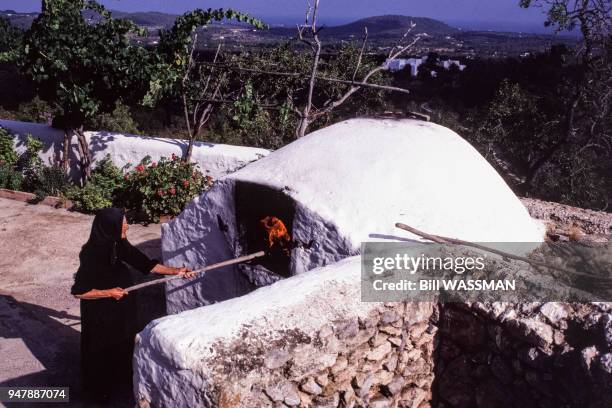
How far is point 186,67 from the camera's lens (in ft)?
32.8

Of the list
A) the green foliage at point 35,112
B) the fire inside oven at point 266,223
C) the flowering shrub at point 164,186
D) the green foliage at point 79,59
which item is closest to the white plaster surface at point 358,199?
the fire inside oven at point 266,223

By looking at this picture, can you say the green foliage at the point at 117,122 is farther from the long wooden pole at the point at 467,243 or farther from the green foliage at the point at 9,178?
the long wooden pole at the point at 467,243

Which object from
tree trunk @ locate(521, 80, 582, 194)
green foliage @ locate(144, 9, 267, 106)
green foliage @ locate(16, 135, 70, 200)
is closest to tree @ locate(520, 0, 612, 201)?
tree trunk @ locate(521, 80, 582, 194)

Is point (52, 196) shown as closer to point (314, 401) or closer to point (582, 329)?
point (314, 401)

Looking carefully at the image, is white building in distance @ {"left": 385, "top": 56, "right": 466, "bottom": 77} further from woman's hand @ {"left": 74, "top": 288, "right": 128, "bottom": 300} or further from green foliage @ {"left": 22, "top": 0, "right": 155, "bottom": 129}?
woman's hand @ {"left": 74, "top": 288, "right": 128, "bottom": 300}

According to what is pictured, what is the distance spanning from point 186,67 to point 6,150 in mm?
3933

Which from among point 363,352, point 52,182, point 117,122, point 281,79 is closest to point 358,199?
point 363,352

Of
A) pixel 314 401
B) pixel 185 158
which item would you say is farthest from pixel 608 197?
pixel 314 401

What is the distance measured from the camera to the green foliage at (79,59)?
28.6 feet

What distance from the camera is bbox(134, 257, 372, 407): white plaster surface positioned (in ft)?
8.86

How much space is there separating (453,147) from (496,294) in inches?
74.1

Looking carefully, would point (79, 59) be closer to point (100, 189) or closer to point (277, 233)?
point (100, 189)

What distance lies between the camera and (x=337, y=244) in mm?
4113

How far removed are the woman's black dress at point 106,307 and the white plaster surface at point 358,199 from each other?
0.79m
